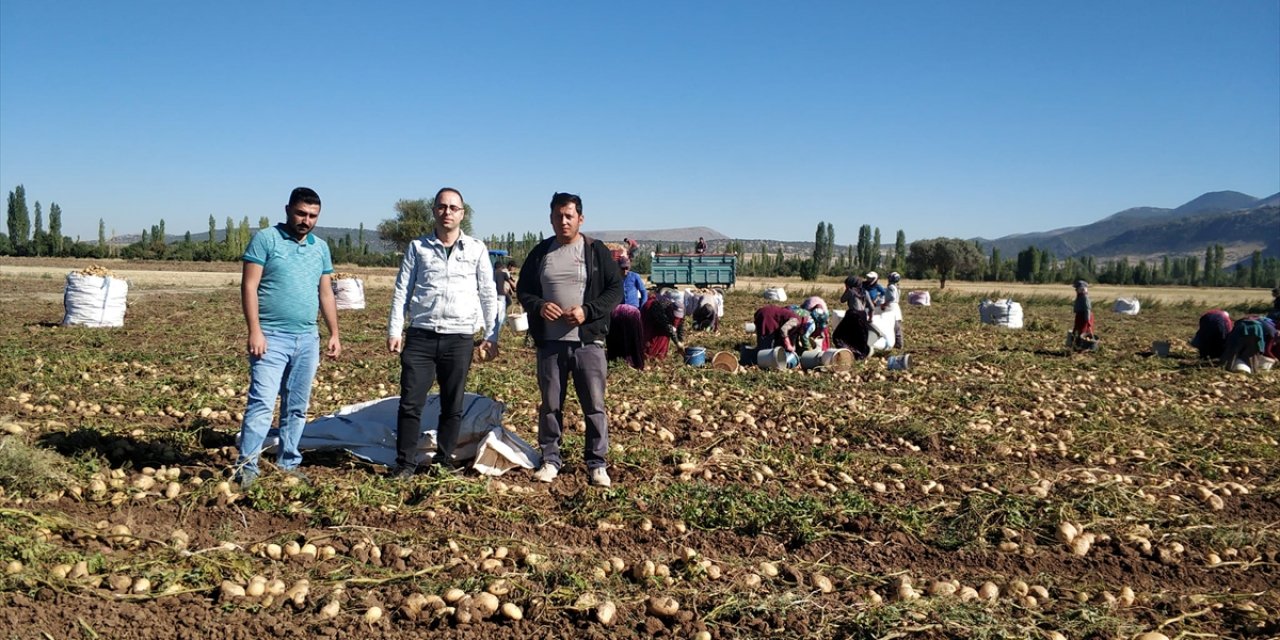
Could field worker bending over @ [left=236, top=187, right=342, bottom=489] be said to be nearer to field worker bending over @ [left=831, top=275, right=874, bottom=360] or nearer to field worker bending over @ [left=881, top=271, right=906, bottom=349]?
field worker bending over @ [left=831, top=275, right=874, bottom=360]

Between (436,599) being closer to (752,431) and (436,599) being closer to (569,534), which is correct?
(569,534)

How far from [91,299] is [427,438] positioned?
1105cm

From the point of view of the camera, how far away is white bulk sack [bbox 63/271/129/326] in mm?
13523

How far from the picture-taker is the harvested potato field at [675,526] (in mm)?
3432

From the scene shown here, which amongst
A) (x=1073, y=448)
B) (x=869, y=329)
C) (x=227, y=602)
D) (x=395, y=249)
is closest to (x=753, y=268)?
(x=395, y=249)

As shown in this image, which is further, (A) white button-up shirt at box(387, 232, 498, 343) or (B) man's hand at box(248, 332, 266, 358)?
(A) white button-up shirt at box(387, 232, 498, 343)

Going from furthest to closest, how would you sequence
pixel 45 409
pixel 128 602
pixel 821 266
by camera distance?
pixel 821 266, pixel 45 409, pixel 128 602

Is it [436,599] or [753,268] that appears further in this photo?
[753,268]

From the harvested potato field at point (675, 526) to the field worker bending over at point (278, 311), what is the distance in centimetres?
34

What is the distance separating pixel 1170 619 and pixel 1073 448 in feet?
11.6

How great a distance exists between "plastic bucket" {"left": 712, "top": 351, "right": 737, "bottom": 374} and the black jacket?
5336mm

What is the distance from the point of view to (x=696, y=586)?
3807 mm

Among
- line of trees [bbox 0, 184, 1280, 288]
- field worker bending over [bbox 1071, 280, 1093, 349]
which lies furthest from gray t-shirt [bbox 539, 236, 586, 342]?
line of trees [bbox 0, 184, 1280, 288]

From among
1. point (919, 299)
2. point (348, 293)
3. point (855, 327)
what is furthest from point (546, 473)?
point (919, 299)
